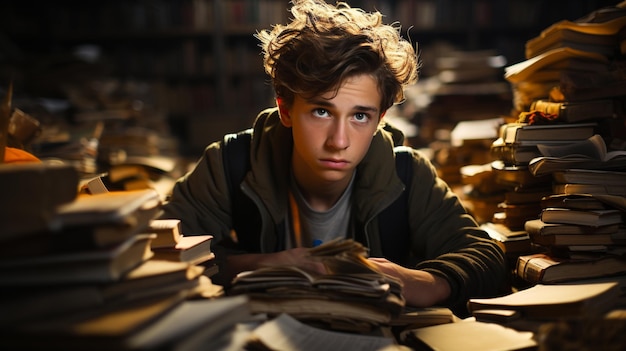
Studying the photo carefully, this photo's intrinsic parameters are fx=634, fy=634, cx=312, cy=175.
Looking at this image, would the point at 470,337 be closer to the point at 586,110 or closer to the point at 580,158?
the point at 580,158

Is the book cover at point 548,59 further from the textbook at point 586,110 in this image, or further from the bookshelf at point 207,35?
the bookshelf at point 207,35

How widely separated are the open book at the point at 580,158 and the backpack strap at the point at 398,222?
417mm

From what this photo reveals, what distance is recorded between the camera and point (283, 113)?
2.10 meters

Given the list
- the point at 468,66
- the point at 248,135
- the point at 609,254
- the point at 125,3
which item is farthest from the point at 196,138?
the point at 609,254

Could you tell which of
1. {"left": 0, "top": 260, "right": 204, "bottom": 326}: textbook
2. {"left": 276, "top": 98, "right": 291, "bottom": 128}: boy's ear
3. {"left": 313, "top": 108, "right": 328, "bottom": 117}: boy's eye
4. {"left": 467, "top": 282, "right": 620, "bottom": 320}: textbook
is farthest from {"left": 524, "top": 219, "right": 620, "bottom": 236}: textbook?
{"left": 0, "top": 260, "right": 204, "bottom": 326}: textbook

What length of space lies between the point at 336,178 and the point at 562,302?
748mm

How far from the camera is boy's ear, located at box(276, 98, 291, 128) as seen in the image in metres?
2.08

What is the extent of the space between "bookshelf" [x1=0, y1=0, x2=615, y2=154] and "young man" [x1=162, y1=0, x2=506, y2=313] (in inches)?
198

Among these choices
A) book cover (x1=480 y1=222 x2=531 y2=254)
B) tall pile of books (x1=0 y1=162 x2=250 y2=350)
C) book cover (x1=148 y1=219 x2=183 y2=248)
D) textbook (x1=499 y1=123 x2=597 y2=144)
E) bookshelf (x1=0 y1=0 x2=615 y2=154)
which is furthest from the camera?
bookshelf (x1=0 y1=0 x2=615 y2=154)

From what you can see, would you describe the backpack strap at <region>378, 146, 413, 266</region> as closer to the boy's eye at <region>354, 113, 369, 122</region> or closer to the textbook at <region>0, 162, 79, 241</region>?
the boy's eye at <region>354, 113, 369, 122</region>

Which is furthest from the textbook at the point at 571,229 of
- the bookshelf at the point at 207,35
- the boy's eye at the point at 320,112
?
the bookshelf at the point at 207,35

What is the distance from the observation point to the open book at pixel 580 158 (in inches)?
75.6

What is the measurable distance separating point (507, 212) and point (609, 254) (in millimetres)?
458

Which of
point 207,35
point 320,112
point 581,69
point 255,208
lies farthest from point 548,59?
point 207,35
